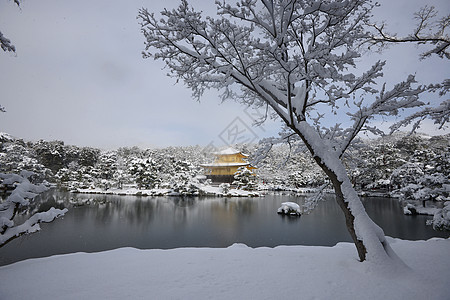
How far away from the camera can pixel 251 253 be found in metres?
3.80

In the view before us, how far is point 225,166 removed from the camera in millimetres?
28625

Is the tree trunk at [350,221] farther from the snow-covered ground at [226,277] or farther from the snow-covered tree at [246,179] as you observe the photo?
the snow-covered tree at [246,179]

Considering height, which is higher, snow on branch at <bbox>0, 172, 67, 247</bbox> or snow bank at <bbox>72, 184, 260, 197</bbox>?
snow on branch at <bbox>0, 172, 67, 247</bbox>

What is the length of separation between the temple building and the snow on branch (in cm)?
2539

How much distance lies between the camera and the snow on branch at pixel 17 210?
8.20 ft

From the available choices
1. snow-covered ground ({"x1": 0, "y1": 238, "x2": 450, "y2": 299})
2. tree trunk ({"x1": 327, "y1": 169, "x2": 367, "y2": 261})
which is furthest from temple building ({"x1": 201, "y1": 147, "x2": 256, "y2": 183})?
tree trunk ({"x1": 327, "y1": 169, "x2": 367, "y2": 261})

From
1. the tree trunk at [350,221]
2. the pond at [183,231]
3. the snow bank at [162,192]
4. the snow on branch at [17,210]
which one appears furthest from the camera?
the snow bank at [162,192]

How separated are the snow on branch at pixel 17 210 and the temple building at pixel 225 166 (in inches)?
1000

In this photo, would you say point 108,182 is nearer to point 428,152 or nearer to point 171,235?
point 171,235

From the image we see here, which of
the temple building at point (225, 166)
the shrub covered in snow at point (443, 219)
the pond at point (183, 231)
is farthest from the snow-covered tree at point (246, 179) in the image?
the shrub covered in snow at point (443, 219)

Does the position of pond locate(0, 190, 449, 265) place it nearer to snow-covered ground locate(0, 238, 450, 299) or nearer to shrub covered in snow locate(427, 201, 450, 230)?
shrub covered in snow locate(427, 201, 450, 230)

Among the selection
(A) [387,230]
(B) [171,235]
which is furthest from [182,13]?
(A) [387,230]

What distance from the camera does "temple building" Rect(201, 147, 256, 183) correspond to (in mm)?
28575

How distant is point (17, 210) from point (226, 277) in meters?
3.00
